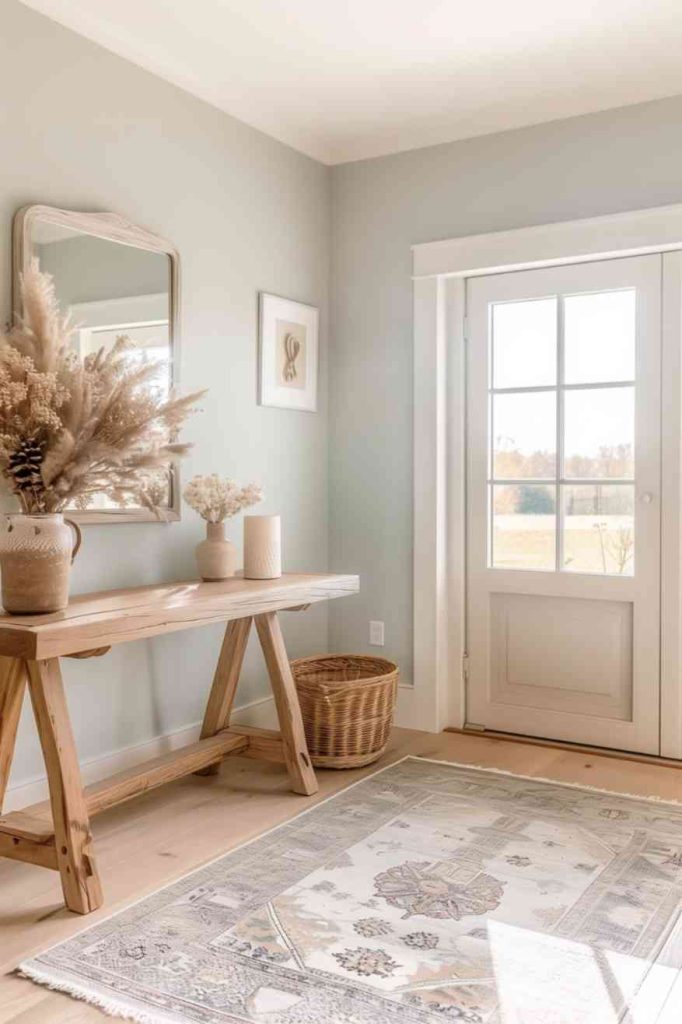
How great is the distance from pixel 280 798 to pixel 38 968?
1112 mm

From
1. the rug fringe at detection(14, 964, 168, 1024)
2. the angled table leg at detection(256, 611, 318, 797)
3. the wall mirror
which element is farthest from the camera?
the angled table leg at detection(256, 611, 318, 797)

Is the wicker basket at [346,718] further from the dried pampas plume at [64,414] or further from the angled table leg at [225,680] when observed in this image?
Result: the dried pampas plume at [64,414]

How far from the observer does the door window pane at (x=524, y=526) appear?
356 centimetres

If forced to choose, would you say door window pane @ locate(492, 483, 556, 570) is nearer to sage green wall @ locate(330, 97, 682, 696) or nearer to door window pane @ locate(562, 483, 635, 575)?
door window pane @ locate(562, 483, 635, 575)

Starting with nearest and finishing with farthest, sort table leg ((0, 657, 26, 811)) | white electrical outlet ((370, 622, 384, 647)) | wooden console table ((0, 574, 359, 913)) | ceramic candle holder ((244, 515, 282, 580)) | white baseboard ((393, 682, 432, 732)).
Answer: wooden console table ((0, 574, 359, 913)), table leg ((0, 657, 26, 811)), ceramic candle holder ((244, 515, 282, 580)), white baseboard ((393, 682, 432, 732)), white electrical outlet ((370, 622, 384, 647))

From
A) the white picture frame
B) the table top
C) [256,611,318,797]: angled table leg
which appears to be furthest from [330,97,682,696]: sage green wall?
[256,611,318,797]: angled table leg

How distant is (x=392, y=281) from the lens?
12.5ft

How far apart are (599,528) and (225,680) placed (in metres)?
1.51

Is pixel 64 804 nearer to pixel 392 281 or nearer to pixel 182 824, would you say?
pixel 182 824

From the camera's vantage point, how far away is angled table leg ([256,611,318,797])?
293 cm

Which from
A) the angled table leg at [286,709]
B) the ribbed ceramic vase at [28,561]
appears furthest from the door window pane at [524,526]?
the ribbed ceramic vase at [28,561]

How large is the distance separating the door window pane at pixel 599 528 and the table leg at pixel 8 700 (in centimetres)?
209

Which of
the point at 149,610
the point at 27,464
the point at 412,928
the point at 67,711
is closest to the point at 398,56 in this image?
the point at 27,464

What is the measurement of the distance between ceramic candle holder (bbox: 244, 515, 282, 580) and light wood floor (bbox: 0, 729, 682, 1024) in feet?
2.32
